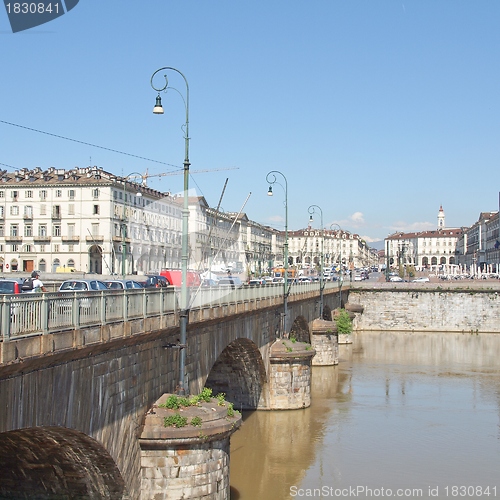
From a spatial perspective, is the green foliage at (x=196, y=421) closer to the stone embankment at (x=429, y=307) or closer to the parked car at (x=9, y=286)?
the parked car at (x=9, y=286)

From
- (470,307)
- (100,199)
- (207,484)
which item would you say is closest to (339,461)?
(207,484)

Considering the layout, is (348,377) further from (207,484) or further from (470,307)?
(470,307)

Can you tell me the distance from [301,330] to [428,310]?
120 feet

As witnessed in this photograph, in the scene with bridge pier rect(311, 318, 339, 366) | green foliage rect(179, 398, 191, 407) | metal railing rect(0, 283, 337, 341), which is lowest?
bridge pier rect(311, 318, 339, 366)

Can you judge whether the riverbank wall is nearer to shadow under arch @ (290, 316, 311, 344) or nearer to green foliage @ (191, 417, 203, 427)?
shadow under arch @ (290, 316, 311, 344)

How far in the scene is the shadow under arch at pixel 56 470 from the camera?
16172 mm

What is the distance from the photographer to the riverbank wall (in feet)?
277

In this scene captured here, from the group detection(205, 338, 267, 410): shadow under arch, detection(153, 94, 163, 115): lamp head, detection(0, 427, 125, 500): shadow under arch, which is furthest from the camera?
detection(205, 338, 267, 410): shadow under arch

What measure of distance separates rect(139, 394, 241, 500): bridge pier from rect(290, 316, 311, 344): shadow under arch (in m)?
32.5

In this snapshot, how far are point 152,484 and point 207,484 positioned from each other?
4.49 ft

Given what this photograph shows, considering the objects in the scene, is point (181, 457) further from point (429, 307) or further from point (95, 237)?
point (429, 307)

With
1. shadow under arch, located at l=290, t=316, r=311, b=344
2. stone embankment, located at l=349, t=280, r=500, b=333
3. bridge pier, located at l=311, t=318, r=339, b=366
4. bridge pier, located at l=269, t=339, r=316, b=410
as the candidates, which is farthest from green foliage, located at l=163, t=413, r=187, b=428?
stone embankment, located at l=349, t=280, r=500, b=333

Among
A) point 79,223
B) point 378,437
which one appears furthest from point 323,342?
point 79,223

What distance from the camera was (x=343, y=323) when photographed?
72938 mm
